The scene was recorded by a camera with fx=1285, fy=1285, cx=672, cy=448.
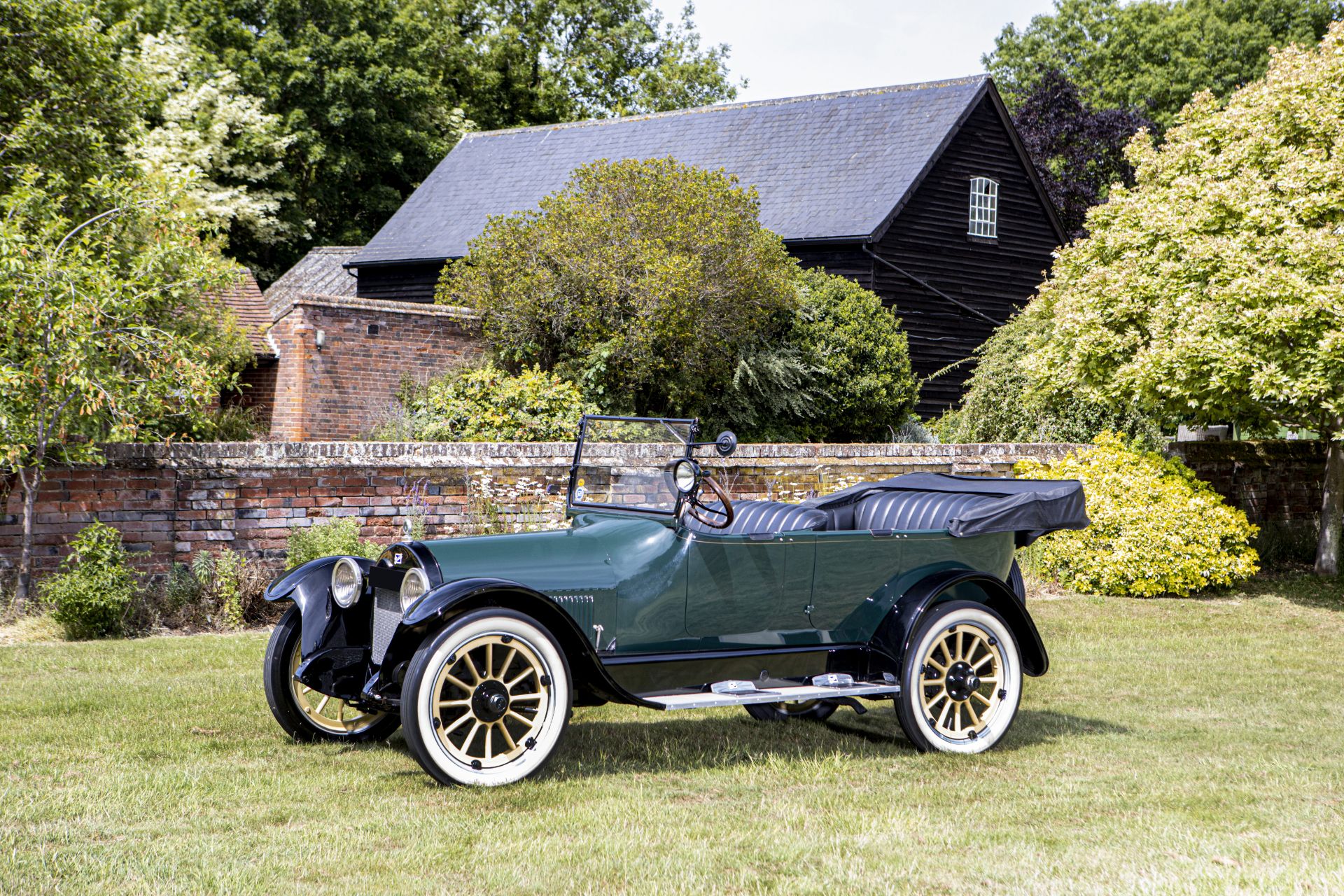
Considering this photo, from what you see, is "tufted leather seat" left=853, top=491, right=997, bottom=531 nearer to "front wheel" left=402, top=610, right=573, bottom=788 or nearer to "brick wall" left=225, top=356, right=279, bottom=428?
"front wheel" left=402, top=610, right=573, bottom=788

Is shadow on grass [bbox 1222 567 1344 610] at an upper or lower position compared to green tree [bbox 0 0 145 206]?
lower

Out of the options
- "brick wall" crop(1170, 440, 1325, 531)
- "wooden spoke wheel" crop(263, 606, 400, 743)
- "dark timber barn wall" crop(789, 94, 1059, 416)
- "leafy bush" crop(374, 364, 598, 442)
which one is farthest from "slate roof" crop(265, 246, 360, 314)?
"wooden spoke wheel" crop(263, 606, 400, 743)

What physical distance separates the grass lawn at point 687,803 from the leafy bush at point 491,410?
9180 mm

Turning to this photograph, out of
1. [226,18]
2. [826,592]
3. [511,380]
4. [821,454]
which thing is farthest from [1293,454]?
[226,18]

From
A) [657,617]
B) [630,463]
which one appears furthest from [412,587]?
[630,463]

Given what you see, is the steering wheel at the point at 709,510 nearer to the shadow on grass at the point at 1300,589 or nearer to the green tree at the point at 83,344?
the green tree at the point at 83,344

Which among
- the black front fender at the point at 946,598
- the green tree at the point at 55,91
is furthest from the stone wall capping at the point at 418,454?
the green tree at the point at 55,91

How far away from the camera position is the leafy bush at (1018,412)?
748 inches

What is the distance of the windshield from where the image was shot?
6344mm

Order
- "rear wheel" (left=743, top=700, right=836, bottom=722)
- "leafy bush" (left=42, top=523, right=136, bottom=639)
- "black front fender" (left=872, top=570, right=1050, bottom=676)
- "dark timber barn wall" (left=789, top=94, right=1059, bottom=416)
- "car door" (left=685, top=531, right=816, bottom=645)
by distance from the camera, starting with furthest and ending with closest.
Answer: "dark timber barn wall" (left=789, top=94, right=1059, bottom=416)
"leafy bush" (left=42, top=523, right=136, bottom=639)
"rear wheel" (left=743, top=700, right=836, bottom=722)
"black front fender" (left=872, top=570, right=1050, bottom=676)
"car door" (left=685, top=531, right=816, bottom=645)

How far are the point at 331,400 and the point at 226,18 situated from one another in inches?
732

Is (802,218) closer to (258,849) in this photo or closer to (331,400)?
(331,400)

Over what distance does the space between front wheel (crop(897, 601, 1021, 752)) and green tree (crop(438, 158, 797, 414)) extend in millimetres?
12408

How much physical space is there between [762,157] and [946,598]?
2113 cm
